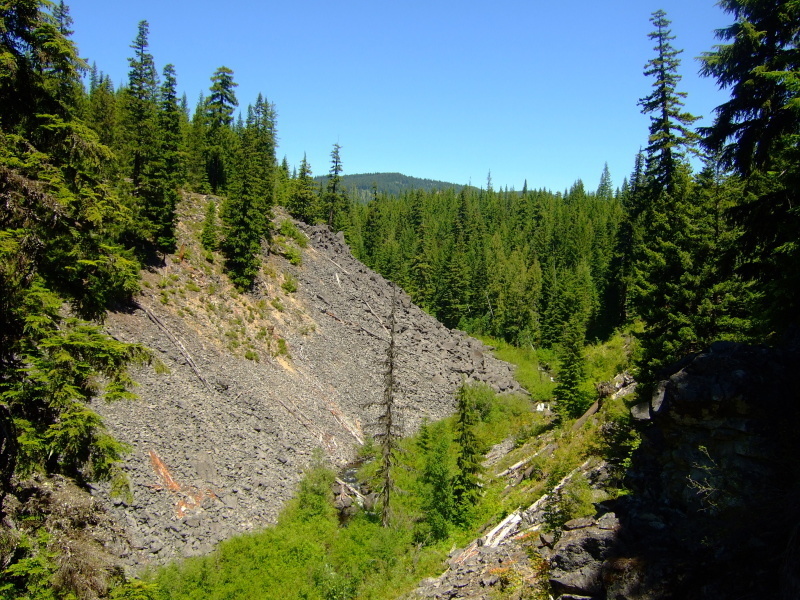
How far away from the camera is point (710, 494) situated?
26.4ft

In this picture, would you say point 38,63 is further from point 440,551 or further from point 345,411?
point 345,411

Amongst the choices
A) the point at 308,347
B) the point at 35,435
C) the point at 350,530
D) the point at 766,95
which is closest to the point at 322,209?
the point at 308,347

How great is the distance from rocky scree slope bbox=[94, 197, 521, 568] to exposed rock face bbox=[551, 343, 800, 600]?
39.1 ft

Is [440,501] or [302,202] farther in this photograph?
[302,202]

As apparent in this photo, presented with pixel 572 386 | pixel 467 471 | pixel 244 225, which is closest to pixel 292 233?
pixel 244 225

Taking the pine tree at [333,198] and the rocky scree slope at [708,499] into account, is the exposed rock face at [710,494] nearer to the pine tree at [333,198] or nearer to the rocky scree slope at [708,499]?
the rocky scree slope at [708,499]

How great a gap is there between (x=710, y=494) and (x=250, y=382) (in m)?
28.6

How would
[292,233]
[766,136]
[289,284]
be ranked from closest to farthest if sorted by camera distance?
[766,136] < [289,284] < [292,233]

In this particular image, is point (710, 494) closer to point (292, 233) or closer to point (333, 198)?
point (292, 233)

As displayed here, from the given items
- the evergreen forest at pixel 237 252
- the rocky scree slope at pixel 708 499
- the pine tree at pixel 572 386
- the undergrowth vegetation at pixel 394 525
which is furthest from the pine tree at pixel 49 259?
the pine tree at pixel 572 386

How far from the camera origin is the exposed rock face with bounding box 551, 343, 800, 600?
6.89 meters

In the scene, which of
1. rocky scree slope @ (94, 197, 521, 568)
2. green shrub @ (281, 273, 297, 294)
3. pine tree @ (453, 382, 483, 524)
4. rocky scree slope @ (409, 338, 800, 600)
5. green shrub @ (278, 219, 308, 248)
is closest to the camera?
rocky scree slope @ (409, 338, 800, 600)

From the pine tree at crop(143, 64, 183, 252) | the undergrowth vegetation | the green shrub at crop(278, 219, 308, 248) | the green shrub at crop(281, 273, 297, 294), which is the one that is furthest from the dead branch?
the green shrub at crop(278, 219, 308, 248)

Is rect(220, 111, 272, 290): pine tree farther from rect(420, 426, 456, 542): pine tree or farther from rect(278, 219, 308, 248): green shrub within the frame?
rect(420, 426, 456, 542): pine tree
